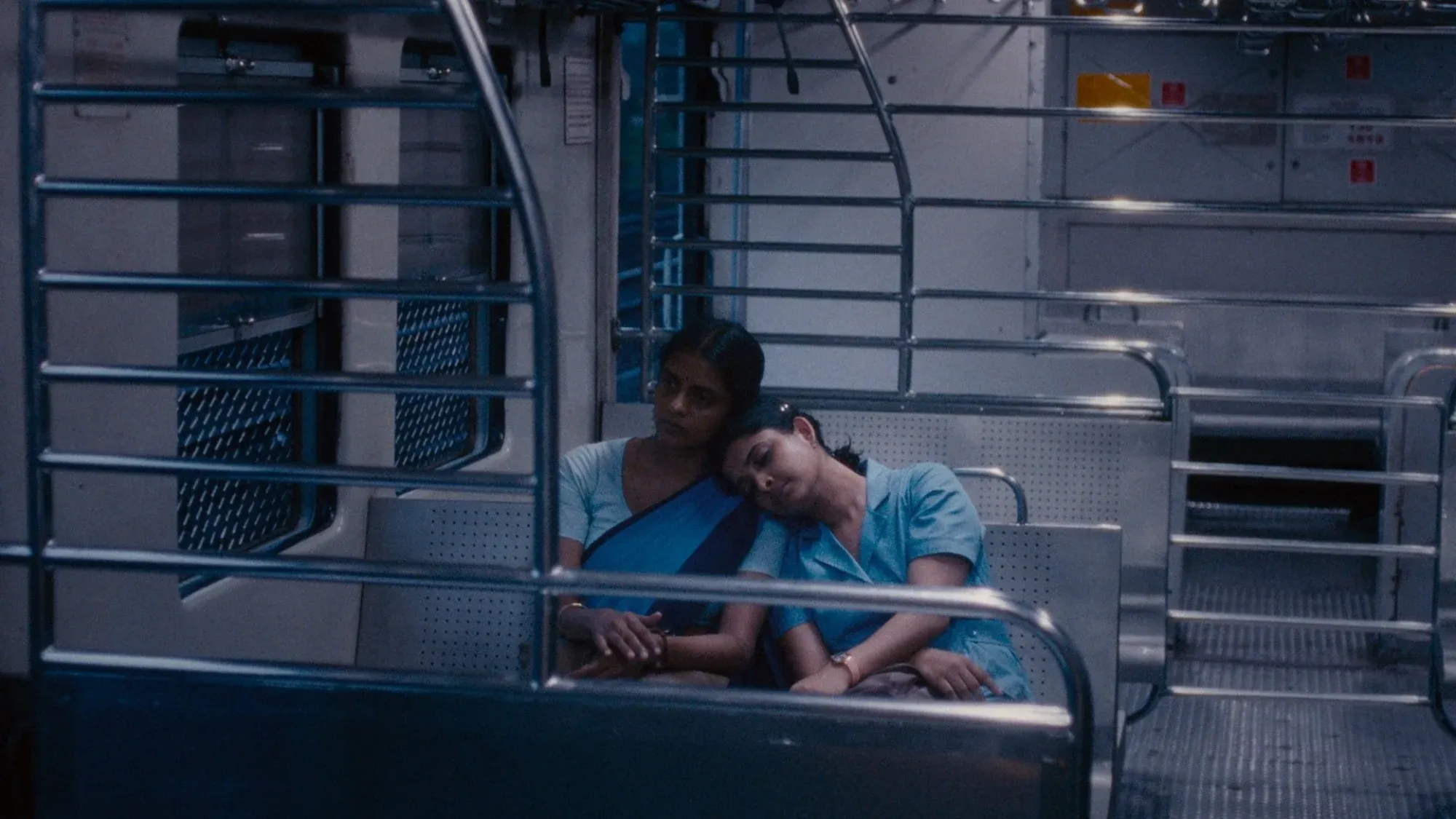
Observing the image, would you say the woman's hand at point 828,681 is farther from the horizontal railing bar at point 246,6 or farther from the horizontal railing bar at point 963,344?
the horizontal railing bar at point 963,344

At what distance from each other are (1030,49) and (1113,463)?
195 centimetres

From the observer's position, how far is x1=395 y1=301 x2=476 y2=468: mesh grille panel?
4848 mm

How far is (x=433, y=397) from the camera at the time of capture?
5027 mm

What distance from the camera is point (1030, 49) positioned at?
21.6 ft

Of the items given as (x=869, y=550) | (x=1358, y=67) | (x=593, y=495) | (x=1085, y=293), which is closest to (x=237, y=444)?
(x=593, y=495)

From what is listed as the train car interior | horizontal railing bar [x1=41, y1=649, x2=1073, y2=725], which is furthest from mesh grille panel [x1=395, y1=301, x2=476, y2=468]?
horizontal railing bar [x1=41, y1=649, x2=1073, y2=725]

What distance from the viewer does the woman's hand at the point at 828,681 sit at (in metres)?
3.46

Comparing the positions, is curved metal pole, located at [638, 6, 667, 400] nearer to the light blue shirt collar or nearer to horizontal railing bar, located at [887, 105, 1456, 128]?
horizontal railing bar, located at [887, 105, 1456, 128]

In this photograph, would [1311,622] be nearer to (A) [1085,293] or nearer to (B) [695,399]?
(A) [1085,293]

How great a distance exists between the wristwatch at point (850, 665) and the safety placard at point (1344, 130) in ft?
20.4

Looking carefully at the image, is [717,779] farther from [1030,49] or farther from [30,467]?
[1030,49]

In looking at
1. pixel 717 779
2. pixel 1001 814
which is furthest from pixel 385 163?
pixel 1001 814

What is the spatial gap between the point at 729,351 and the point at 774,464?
34cm

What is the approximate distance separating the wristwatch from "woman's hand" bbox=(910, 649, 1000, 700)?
0.13 m
